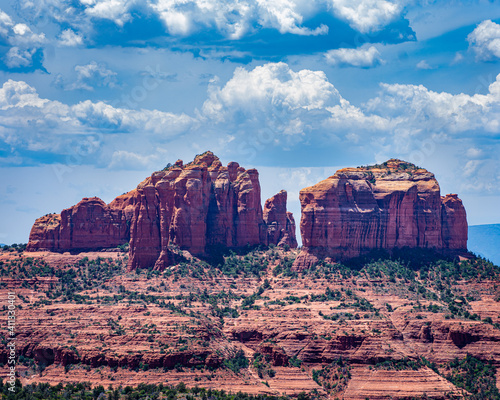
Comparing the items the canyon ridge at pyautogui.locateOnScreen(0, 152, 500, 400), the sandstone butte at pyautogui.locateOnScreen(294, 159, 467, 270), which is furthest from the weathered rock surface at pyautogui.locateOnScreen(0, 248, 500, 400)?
the sandstone butte at pyautogui.locateOnScreen(294, 159, 467, 270)

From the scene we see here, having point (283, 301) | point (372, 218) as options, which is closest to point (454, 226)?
point (372, 218)

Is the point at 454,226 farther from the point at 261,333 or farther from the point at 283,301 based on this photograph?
the point at 261,333

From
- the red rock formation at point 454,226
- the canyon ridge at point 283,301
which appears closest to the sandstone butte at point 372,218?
the red rock formation at point 454,226

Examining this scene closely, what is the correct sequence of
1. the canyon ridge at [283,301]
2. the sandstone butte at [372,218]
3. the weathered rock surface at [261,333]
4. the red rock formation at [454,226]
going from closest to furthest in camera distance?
1. the weathered rock surface at [261,333]
2. the canyon ridge at [283,301]
3. the sandstone butte at [372,218]
4. the red rock formation at [454,226]

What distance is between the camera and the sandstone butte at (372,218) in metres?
186

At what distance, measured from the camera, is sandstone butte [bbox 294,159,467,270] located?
185625mm

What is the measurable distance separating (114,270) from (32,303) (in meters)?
21.0

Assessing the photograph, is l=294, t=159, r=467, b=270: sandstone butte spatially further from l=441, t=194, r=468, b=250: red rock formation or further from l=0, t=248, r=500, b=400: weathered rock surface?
l=0, t=248, r=500, b=400: weathered rock surface

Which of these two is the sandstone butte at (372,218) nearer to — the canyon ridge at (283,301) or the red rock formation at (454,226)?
the red rock formation at (454,226)

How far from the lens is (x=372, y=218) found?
18650cm

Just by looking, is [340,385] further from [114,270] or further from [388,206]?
[114,270]

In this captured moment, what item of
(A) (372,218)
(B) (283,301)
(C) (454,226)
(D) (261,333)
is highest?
(A) (372,218)

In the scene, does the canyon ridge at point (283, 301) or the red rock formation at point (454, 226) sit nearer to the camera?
the canyon ridge at point (283, 301)

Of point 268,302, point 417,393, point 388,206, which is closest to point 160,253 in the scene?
point 268,302
